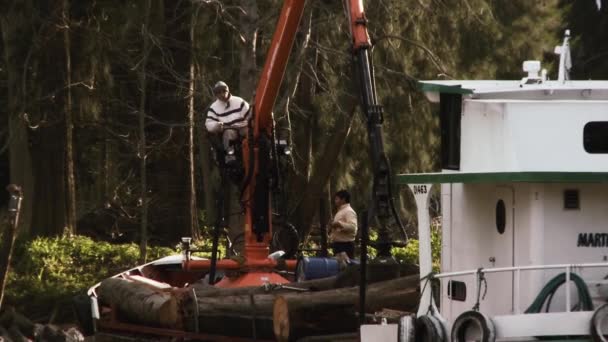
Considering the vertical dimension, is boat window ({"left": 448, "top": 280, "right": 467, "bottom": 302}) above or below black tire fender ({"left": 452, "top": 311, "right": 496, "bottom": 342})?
above

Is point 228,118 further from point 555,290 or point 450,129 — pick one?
point 555,290

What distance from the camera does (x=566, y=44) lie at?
15500 mm

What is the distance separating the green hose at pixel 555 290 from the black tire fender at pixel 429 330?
0.86 m

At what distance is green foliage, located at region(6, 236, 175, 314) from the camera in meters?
26.5

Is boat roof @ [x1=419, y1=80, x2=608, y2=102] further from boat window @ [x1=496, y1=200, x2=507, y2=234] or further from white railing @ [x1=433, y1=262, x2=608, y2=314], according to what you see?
white railing @ [x1=433, y1=262, x2=608, y2=314]

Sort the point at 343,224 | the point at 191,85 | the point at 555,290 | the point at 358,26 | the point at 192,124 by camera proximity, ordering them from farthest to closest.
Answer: the point at 192,124
the point at 191,85
the point at 343,224
the point at 358,26
the point at 555,290

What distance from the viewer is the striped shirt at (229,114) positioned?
2197 centimetres

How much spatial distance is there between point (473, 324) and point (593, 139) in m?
2.04

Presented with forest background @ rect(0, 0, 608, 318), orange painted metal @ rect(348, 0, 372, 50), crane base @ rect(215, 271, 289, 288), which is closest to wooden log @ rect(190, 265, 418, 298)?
crane base @ rect(215, 271, 289, 288)

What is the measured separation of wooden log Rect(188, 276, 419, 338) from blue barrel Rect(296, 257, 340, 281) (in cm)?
191

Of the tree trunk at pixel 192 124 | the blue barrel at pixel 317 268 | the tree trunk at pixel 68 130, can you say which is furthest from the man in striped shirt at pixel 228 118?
the tree trunk at pixel 68 130

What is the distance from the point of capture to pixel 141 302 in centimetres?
2020

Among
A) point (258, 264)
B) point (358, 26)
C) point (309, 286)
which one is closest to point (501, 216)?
point (358, 26)

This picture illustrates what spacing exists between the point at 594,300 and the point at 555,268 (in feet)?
1.42
